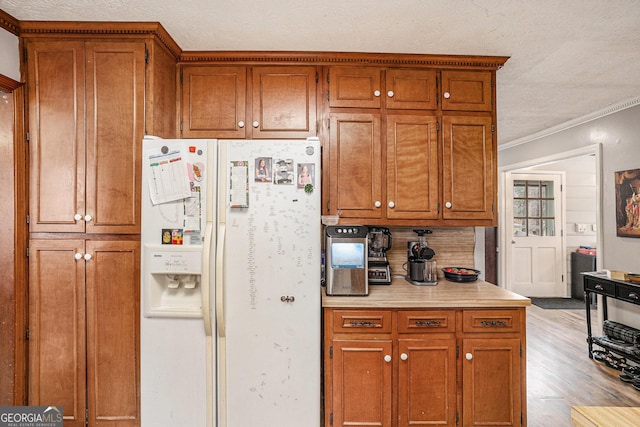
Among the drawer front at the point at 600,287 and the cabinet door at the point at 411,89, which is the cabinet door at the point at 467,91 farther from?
the drawer front at the point at 600,287

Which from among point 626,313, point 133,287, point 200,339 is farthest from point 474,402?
point 626,313

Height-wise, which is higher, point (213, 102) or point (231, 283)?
point (213, 102)

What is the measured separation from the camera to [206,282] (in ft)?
5.93

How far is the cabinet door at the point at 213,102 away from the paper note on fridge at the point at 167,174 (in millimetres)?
473

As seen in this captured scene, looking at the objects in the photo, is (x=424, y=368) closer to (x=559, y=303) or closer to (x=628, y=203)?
(x=628, y=203)

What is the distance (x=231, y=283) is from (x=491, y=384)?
5.50ft

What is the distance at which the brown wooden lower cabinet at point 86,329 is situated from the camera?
1931mm

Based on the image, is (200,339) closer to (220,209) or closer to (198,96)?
(220,209)

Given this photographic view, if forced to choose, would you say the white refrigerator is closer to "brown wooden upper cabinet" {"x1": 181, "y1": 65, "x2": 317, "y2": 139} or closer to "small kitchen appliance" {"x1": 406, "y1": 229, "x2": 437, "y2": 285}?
"brown wooden upper cabinet" {"x1": 181, "y1": 65, "x2": 317, "y2": 139}

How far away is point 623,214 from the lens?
3.35m

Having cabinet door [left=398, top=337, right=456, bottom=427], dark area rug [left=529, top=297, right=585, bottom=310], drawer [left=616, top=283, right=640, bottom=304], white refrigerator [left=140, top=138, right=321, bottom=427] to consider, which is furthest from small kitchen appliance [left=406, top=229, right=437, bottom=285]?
dark area rug [left=529, top=297, right=585, bottom=310]

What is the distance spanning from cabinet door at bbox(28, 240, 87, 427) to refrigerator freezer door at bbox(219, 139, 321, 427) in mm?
892

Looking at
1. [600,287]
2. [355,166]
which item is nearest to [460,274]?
[355,166]

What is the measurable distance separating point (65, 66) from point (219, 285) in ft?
5.41
